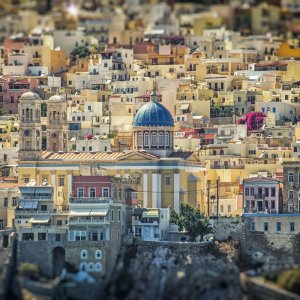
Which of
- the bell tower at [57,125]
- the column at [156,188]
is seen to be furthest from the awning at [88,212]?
the bell tower at [57,125]

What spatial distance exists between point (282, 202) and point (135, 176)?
706 cm

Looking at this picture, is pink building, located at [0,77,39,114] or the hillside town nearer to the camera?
the hillside town

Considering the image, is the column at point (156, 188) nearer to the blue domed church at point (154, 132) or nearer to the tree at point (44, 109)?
the blue domed church at point (154, 132)

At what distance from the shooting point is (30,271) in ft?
451

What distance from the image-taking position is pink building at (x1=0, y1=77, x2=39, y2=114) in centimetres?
17988

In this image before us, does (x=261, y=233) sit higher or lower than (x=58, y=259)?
higher

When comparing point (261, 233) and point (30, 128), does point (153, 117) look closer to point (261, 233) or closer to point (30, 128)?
point (30, 128)

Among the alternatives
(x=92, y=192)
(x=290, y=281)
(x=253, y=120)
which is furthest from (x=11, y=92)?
(x=290, y=281)

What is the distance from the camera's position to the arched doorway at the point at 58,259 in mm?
141625

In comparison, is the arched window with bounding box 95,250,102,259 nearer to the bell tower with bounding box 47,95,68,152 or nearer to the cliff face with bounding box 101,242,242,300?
the cliff face with bounding box 101,242,242,300

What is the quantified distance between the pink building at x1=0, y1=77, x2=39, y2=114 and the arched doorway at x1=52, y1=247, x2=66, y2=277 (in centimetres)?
3642

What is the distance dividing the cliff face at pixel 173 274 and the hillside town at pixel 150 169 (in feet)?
0.39

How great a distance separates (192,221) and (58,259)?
9026mm

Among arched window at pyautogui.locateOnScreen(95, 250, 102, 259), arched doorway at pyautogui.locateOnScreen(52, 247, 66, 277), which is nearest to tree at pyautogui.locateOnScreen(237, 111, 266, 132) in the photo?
arched doorway at pyautogui.locateOnScreen(52, 247, 66, 277)
